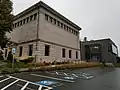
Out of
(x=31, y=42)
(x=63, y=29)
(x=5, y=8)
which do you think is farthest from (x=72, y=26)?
(x=5, y=8)

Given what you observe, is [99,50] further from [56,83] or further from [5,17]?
[56,83]

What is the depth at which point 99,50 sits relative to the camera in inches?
1903

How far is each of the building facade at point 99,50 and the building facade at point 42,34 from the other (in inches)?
785

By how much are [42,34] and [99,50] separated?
30.7 m

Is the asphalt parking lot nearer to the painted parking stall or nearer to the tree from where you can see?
the painted parking stall

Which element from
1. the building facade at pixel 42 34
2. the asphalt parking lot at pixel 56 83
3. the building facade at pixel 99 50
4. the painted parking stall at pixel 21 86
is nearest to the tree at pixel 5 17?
the building facade at pixel 42 34

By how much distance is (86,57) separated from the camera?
51.6m

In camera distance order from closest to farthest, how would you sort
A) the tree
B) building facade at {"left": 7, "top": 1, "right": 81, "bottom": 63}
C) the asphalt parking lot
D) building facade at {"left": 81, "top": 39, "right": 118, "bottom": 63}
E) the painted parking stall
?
the painted parking stall, the asphalt parking lot, the tree, building facade at {"left": 7, "top": 1, "right": 81, "bottom": 63}, building facade at {"left": 81, "top": 39, "right": 118, "bottom": 63}

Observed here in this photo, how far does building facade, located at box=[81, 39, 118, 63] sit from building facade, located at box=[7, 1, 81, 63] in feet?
65.4

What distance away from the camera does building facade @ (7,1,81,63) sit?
77.1 ft

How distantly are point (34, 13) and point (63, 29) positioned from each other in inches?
324

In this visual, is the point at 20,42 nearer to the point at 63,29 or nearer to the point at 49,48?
the point at 49,48

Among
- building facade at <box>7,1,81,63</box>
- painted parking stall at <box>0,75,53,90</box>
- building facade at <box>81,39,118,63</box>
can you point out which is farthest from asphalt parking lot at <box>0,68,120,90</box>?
building facade at <box>81,39,118,63</box>

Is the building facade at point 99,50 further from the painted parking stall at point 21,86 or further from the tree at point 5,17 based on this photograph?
the painted parking stall at point 21,86
